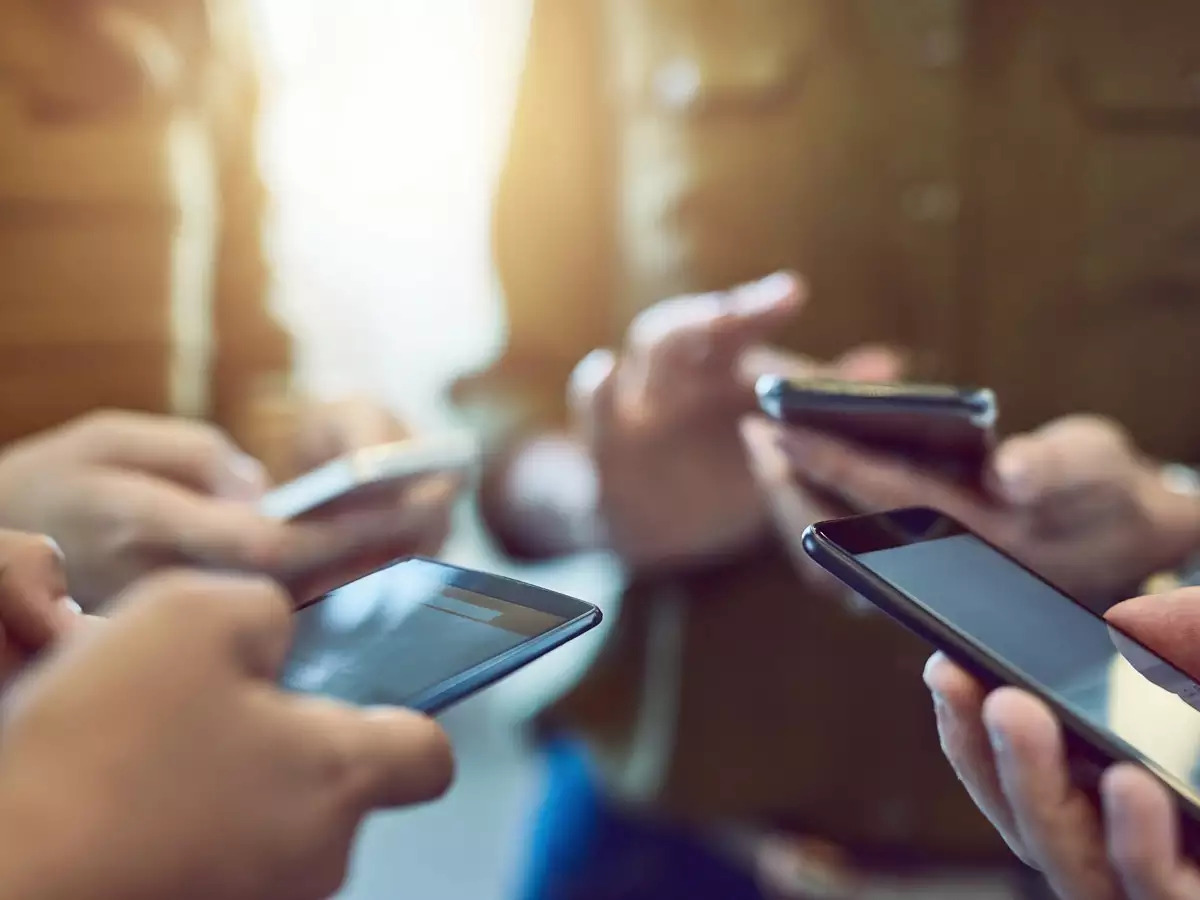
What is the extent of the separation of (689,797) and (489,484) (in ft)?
0.71

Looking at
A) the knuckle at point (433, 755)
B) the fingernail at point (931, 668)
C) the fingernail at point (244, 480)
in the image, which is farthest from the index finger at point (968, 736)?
the fingernail at point (244, 480)

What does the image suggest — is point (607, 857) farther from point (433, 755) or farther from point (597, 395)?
point (433, 755)

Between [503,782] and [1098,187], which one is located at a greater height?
[1098,187]

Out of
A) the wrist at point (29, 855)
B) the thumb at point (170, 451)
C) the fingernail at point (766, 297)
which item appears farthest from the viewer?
the fingernail at point (766, 297)

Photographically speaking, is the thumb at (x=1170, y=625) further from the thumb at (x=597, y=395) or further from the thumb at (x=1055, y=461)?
the thumb at (x=597, y=395)

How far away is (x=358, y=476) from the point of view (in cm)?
28

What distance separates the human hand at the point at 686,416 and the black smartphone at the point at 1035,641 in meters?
0.15

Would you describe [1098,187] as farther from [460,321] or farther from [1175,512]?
[460,321]

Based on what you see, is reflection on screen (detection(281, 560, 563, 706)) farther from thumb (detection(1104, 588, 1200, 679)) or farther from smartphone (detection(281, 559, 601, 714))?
thumb (detection(1104, 588, 1200, 679))

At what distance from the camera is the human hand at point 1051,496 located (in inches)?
10.2

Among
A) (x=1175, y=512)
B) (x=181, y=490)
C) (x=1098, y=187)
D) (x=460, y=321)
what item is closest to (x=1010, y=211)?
(x=1098, y=187)

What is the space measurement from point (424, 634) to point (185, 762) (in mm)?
54

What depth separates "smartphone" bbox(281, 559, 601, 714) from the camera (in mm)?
145

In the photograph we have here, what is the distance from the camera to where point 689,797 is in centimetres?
49
